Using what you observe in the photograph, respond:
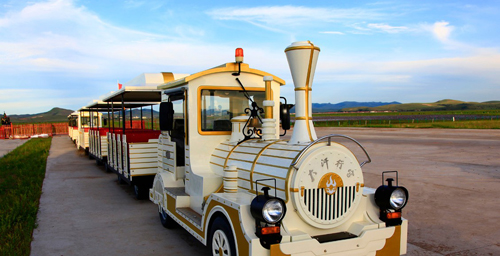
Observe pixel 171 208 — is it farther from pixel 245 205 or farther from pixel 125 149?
pixel 125 149

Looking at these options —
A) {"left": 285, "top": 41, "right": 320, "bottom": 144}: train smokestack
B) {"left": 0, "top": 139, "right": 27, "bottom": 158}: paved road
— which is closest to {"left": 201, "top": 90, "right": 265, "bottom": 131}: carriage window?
{"left": 285, "top": 41, "right": 320, "bottom": 144}: train smokestack

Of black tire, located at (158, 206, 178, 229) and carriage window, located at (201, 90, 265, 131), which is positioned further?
black tire, located at (158, 206, 178, 229)

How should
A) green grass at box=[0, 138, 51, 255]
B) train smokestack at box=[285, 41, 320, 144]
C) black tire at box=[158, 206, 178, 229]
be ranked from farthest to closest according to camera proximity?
black tire at box=[158, 206, 178, 229], green grass at box=[0, 138, 51, 255], train smokestack at box=[285, 41, 320, 144]

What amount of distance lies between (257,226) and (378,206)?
4.82 feet

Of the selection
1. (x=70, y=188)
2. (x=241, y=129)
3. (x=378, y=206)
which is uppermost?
(x=241, y=129)

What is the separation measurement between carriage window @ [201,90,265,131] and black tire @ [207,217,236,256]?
69.8 inches

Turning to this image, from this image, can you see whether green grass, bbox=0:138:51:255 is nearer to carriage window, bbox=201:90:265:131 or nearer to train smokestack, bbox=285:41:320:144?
carriage window, bbox=201:90:265:131

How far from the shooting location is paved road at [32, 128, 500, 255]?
16.9ft

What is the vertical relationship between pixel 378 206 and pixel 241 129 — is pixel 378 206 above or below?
below

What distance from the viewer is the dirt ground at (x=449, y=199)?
508cm

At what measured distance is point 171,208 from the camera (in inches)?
215

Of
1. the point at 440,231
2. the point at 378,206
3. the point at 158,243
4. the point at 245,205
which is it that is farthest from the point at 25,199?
the point at 440,231

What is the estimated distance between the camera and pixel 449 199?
7.42 meters

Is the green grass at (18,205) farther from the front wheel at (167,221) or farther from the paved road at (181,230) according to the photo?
the front wheel at (167,221)
